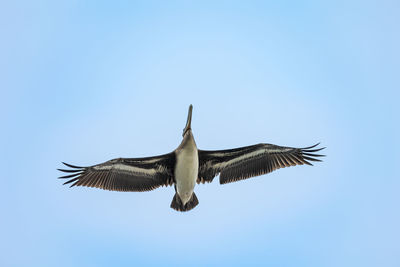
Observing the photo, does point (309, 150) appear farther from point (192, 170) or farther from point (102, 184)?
point (102, 184)

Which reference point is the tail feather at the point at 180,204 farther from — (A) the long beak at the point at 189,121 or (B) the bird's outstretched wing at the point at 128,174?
(A) the long beak at the point at 189,121

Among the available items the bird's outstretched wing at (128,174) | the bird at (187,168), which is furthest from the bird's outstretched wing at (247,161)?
the bird's outstretched wing at (128,174)

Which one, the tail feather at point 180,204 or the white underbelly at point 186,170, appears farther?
the tail feather at point 180,204

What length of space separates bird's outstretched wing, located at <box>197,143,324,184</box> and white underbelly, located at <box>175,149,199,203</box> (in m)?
0.71

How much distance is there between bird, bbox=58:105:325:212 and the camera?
13562 millimetres

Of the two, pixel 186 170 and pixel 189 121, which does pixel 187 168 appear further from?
pixel 189 121

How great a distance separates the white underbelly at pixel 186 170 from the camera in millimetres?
13422

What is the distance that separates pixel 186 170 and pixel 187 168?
0.06m

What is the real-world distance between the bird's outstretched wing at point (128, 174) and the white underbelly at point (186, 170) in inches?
12.6

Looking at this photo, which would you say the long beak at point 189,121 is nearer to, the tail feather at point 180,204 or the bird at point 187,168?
the bird at point 187,168

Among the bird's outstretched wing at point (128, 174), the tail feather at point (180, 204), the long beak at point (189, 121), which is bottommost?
the tail feather at point (180, 204)

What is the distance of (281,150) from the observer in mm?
14641

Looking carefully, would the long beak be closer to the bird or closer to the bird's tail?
the bird

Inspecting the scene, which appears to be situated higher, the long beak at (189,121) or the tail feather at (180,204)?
the long beak at (189,121)
